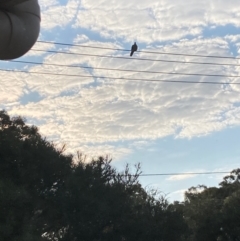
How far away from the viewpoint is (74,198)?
2325 centimetres

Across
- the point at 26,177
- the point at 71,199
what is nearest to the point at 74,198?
the point at 71,199

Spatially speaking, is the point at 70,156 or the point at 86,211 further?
the point at 70,156

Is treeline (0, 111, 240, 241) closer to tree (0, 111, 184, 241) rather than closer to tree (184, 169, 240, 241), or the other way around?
tree (0, 111, 184, 241)

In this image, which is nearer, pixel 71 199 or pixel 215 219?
pixel 71 199

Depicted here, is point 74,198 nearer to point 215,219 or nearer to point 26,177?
point 26,177

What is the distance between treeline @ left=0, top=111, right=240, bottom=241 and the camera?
22.9m

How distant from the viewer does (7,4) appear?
8648 mm

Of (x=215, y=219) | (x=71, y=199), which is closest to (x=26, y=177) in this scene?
(x=71, y=199)

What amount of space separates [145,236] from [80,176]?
177 inches

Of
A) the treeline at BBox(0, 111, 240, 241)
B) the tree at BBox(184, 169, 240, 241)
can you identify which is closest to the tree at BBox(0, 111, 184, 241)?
the treeline at BBox(0, 111, 240, 241)

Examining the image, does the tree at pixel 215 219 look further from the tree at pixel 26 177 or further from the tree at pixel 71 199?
the tree at pixel 26 177

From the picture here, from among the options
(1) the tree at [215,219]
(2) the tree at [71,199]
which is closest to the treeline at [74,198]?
(2) the tree at [71,199]

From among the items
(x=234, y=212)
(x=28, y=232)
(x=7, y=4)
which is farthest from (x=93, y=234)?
(x=7, y=4)

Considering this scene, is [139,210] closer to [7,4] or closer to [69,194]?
[69,194]
